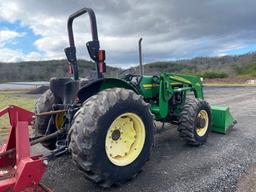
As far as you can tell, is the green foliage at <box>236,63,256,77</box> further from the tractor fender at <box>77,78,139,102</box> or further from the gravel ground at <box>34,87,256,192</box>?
the tractor fender at <box>77,78,139,102</box>

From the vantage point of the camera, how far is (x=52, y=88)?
4613mm

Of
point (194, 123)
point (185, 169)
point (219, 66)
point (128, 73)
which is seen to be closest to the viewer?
point (185, 169)

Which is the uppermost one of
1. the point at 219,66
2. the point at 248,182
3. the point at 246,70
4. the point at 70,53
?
the point at 70,53

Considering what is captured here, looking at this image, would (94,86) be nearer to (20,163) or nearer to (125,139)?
(125,139)

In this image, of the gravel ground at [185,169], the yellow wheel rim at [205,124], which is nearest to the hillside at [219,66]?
the yellow wheel rim at [205,124]

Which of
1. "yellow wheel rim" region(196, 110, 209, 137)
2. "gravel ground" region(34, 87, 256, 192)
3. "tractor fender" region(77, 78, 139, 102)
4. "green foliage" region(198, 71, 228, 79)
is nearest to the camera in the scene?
"gravel ground" region(34, 87, 256, 192)

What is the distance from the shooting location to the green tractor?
3.35 metres

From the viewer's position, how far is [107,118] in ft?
11.4

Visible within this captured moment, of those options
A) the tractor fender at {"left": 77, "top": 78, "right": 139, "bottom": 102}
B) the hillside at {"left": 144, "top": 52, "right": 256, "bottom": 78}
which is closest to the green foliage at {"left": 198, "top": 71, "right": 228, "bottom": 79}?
the hillside at {"left": 144, "top": 52, "right": 256, "bottom": 78}

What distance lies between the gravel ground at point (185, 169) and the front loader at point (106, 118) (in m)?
0.27

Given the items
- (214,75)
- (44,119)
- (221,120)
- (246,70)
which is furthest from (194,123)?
(246,70)

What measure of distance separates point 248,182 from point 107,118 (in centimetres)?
211

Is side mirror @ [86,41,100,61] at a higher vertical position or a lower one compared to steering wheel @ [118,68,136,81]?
higher

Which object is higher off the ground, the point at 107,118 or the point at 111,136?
the point at 107,118
